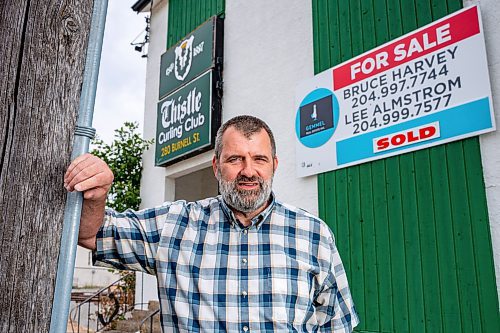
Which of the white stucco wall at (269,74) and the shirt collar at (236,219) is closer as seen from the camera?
the shirt collar at (236,219)

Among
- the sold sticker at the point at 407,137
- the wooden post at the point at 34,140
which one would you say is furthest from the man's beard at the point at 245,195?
the sold sticker at the point at 407,137

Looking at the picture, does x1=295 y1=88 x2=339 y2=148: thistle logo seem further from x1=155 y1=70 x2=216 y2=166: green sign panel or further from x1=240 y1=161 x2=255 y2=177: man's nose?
x1=240 y1=161 x2=255 y2=177: man's nose

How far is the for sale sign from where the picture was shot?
364 centimetres

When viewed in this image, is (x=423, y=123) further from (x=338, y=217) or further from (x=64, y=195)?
(x=64, y=195)

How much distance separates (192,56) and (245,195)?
5704 mm

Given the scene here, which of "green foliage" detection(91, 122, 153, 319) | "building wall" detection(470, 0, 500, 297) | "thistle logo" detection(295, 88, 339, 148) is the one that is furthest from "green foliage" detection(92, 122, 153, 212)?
"building wall" detection(470, 0, 500, 297)

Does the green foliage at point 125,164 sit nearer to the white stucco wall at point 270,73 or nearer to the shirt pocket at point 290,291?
the white stucco wall at point 270,73

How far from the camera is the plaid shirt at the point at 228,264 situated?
1.60 m

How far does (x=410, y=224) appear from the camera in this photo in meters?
3.96

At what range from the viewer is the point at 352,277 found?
441 centimetres

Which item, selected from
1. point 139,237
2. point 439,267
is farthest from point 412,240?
point 139,237

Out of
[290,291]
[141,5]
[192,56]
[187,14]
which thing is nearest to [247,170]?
[290,291]

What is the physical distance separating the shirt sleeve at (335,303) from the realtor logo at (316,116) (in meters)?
3.03

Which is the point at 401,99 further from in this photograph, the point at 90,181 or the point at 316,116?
the point at 90,181
